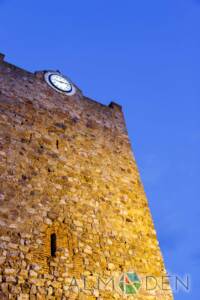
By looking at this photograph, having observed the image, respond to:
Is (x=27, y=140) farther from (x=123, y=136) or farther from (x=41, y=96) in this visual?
(x=123, y=136)

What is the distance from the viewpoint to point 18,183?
21.3 ft

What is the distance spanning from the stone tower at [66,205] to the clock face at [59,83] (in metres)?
0.09

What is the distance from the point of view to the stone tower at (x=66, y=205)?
5.68 meters

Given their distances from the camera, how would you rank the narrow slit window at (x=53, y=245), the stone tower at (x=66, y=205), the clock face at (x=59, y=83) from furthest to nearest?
1. the clock face at (x=59, y=83)
2. the narrow slit window at (x=53, y=245)
3. the stone tower at (x=66, y=205)

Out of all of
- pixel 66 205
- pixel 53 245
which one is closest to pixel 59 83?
pixel 66 205

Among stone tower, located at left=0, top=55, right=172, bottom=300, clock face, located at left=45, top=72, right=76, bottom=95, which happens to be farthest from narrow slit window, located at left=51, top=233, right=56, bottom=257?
clock face, located at left=45, top=72, right=76, bottom=95

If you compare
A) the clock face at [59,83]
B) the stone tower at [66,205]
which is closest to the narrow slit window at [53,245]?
the stone tower at [66,205]

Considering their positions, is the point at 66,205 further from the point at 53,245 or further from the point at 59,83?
the point at 59,83

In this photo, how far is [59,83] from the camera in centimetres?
1014

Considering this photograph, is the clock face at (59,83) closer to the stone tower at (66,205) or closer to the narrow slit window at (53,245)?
the stone tower at (66,205)

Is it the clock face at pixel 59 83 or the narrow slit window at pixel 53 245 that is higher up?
the clock face at pixel 59 83

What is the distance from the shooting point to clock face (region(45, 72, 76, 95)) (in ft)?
32.3

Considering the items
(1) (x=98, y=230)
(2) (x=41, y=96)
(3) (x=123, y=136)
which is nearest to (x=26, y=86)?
(2) (x=41, y=96)

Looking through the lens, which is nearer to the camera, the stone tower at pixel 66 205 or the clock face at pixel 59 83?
the stone tower at pixel 66 205
